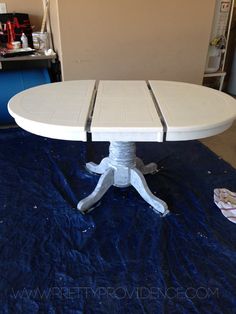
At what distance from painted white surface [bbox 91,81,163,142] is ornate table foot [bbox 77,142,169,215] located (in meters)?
0.28

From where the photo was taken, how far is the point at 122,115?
4.19ft

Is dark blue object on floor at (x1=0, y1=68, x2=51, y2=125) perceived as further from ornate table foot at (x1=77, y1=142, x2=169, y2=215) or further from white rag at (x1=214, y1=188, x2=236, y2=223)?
white rag at (x1=214, y1=188, x2=236, y2=223)

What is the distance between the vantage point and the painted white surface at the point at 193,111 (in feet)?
3.90

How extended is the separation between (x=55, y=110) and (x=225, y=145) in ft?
5.83

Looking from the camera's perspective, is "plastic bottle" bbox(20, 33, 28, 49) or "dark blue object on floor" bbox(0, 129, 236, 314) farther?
"plastic bottle" bbox(20, 33, 28, 49)

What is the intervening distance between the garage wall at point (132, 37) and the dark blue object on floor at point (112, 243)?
35.9 inches

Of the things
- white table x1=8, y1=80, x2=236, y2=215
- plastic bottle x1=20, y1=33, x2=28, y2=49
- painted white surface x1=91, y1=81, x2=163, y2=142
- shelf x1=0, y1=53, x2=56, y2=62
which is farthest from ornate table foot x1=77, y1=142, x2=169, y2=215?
plastic bottle x1=20, y1=33, x2=28, y2=49

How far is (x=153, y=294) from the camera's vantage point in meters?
1.16

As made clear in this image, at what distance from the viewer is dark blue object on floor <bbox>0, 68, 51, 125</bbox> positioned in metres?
2.51

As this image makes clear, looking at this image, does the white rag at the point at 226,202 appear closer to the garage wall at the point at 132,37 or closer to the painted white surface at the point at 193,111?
the painted white surface at the point at 193,111

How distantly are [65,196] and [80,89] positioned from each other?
0.66 m

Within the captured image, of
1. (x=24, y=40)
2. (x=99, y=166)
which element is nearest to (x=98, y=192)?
(x=99, y=166)

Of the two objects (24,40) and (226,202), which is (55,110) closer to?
(226,202)

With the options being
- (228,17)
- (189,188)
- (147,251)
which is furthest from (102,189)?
(228,17)
